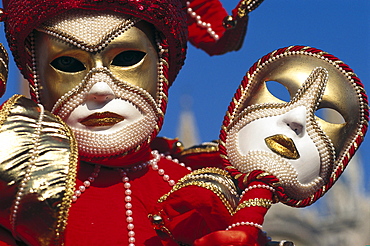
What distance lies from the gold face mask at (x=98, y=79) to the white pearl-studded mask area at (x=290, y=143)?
1.19 ft

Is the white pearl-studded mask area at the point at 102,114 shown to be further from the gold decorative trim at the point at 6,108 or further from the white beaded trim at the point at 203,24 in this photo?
the white beaded trim at the point at 203,24

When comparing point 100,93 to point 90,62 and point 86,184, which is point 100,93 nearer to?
point 90,62

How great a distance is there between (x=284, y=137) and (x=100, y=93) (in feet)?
2.04

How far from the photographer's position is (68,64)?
3.02 metres

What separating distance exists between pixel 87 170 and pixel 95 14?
56 centimetres

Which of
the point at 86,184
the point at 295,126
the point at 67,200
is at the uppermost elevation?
the point at 295,126

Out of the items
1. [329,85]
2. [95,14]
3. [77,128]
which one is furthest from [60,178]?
[329,85]

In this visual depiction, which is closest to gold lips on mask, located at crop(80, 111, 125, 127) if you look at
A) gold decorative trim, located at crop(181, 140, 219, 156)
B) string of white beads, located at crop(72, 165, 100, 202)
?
string of white beads, located at crop(72, 165, 100, 202)

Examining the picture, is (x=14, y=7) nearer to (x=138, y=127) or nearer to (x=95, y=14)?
(x=95, y=14)

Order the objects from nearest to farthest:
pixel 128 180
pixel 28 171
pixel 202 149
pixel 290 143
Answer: pixel 28 171
pixel 290 143
pixel 128 180
pixel 202 149


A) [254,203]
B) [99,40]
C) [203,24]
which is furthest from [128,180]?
[203,24]

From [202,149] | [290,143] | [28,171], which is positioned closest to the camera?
[28,171]

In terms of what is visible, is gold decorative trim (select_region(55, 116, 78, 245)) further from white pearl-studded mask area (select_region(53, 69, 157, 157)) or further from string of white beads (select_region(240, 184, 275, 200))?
string of white beads (select_region(240, 184, 275, 200))

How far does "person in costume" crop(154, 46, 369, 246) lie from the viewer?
2.81 meters
